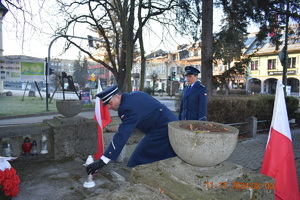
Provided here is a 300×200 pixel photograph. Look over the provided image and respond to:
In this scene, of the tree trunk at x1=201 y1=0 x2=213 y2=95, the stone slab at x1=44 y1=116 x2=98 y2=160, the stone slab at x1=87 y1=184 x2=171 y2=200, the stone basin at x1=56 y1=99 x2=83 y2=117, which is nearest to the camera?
the stone slab at x1=87 y1=184 x2=171 y2=200

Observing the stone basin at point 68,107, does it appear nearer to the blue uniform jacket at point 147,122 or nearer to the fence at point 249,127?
the blue uniform jacket at point 147,122

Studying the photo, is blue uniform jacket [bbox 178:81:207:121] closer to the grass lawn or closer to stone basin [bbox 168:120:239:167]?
stone basin [bbox 168:120:239:167]

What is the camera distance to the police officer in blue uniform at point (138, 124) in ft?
Answer: 7.95

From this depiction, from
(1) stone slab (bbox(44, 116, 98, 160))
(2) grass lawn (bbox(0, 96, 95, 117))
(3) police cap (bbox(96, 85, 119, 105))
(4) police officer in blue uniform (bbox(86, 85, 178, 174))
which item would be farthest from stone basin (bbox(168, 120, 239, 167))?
(2) grass lawn (bbox(0, 96, 95, 117))

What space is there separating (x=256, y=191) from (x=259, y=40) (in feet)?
33.1

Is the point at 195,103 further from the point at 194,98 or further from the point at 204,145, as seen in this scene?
the point at 204,145

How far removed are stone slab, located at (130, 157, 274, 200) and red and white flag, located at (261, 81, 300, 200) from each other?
1364 millimetres

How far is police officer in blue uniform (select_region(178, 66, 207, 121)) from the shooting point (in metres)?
4.34

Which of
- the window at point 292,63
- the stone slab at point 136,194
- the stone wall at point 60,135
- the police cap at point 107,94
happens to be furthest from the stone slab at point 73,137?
the window at point 292,63

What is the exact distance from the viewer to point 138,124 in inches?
118

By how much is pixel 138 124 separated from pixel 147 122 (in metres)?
0.12

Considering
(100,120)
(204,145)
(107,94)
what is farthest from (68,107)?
(204,145)

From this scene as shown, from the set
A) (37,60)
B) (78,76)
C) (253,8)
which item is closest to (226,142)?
(253,8)

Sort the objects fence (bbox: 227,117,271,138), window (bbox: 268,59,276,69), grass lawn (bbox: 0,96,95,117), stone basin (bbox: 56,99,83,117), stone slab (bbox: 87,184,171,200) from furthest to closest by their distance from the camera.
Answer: window (bbox: 268,59,276,69) < grass lawn (bbox: 0,96,95,117) < fence (bbox: 227,117,271,138) < stone basin (bbox: 56,99,83,117) < stone slab (bbox: 87,184,171,200)
